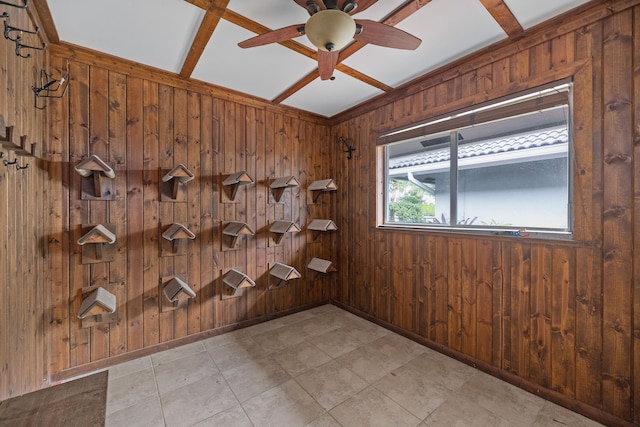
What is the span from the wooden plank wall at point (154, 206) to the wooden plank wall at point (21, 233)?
156mm

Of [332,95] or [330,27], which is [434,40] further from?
[332,95]

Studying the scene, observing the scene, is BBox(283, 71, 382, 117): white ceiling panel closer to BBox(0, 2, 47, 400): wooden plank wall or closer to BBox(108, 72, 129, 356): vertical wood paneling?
BBox(108, 72, 129, 356): vertical wood paneling

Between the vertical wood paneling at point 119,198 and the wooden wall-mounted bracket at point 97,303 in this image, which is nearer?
the wooden wall-mounted bracket at point 97,303

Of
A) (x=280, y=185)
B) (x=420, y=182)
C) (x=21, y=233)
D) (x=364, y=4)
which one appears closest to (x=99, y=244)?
(x=21, y=233)

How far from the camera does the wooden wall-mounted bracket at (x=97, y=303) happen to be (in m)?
1.86

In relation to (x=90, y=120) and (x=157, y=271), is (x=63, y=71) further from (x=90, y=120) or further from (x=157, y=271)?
(x=157, y=271)

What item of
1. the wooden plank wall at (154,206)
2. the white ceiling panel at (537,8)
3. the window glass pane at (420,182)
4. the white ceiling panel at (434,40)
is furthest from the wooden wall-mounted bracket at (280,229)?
the white ceiling panel at (537,8)

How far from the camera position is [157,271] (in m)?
2.37

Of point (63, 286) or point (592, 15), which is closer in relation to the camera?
point (592, 15)

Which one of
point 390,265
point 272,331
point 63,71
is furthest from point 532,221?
point 63,71

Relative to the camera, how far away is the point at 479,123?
6.97 feet

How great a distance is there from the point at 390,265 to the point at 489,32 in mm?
2104

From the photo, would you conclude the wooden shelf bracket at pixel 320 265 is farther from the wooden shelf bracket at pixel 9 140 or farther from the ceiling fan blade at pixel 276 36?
the wooden shelf bracket at pixel 9 140

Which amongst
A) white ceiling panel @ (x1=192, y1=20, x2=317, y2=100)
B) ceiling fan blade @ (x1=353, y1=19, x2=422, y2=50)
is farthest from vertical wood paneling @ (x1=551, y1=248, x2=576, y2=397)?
white ceiling panel @ (x1=192, y1=20, x2=317, y2=100)
